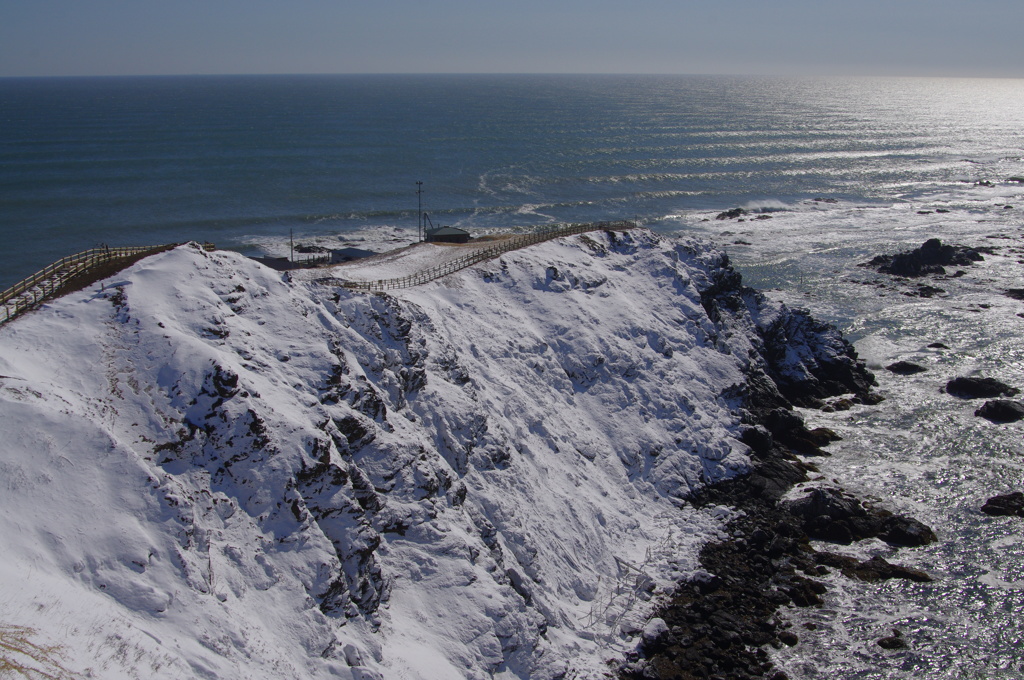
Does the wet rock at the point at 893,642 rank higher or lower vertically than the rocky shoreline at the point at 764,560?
lower

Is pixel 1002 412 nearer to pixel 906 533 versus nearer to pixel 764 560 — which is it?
pixel 906 533

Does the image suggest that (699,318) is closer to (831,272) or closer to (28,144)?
(831,272)

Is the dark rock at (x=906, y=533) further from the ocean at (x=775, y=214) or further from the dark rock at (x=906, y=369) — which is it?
the dark rock at (x=906, y=369)

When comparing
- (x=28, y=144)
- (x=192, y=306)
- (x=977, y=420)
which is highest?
(x=28, y=144)

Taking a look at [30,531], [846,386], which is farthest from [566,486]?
[846,386]

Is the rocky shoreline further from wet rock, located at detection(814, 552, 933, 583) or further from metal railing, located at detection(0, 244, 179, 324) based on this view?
metal railing, located at detection(0, 244, 179, 324)

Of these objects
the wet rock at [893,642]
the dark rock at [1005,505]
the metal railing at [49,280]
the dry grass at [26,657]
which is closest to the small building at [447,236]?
the metal railing at [49,280]

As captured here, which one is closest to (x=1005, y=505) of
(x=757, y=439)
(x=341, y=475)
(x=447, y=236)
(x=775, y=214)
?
(x=757, y=439)
